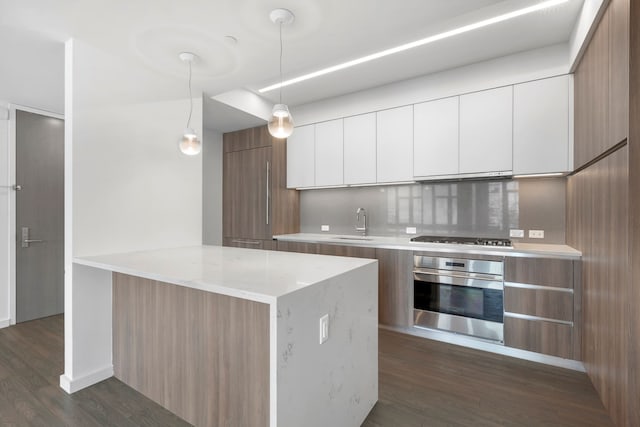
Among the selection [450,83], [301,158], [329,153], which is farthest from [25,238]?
[450,83]

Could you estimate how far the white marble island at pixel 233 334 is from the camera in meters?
1.30

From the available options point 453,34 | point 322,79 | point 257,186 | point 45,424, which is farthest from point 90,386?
point 453,34

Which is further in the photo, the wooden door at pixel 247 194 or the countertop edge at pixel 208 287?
the wooden door at pixel 247 194

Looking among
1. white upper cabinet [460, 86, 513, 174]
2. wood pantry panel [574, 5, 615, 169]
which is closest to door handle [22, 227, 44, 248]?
white upper cabinet [460, 86, 513, 174]

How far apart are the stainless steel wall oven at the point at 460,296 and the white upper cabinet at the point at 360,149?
3.97ft

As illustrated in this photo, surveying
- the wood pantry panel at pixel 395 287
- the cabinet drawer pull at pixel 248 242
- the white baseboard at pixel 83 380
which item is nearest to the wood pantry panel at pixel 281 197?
the cabinet drawer pull at pixel 248 242

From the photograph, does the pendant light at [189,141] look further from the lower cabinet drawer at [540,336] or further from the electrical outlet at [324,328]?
the lower cabinet drawer at [540,336]

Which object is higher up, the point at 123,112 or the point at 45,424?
the point at 123,112

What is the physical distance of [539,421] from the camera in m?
1.84

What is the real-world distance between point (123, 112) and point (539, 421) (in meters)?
3.55

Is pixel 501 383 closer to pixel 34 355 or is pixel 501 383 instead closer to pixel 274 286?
pixel 274 286

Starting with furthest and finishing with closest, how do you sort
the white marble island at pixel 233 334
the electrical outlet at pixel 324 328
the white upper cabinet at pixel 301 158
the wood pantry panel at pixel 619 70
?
the white upper cabinet at pixel 301 158, the wood pantry panel at pixel 619 70, the electrical outlet at pixel 324 328, the white marble island at pixel 233 334

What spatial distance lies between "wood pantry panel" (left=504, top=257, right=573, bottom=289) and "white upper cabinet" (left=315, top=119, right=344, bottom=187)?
206 centimetres

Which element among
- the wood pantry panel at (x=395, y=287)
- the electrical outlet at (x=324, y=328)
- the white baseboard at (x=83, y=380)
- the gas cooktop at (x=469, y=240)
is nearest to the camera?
the electrical outlet at (x=324, y=328)
